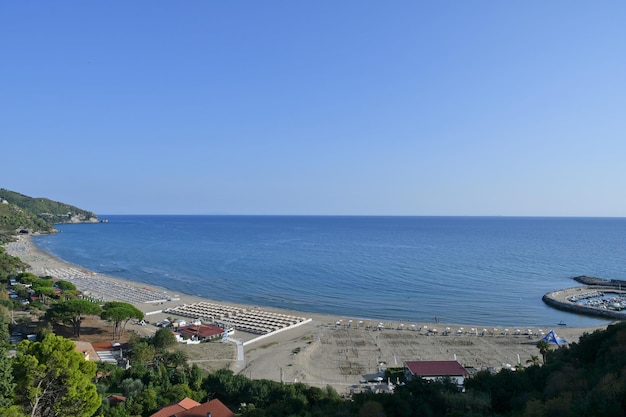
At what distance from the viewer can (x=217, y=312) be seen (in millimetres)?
41875

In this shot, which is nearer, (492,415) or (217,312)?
(492,415)

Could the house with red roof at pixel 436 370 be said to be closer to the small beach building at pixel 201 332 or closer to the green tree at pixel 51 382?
the small beach building at pixel 201 332

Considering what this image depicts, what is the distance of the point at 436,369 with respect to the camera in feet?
79.6

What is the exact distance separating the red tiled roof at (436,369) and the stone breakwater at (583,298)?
1157 inches

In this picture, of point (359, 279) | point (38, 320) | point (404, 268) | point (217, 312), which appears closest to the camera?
point (38, 320)

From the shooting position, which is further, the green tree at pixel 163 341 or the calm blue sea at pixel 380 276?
the calm blue sea at pixel 380 276

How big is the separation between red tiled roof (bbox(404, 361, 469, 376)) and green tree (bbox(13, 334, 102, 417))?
54.7 ft

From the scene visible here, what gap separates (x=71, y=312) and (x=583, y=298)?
54.3 meters

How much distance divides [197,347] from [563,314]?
124 feet

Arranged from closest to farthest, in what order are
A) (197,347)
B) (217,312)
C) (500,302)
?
1. (197,347)
2. (217,312)
3. (500,302)

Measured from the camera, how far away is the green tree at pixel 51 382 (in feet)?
44.7

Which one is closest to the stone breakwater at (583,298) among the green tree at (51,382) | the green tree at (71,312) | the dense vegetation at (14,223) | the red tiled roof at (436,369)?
the red tiled roof at (436,369)

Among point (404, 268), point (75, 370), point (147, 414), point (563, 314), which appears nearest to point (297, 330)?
point (147, 414)

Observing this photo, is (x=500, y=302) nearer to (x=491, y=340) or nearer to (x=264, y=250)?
(x=491, y=340)
